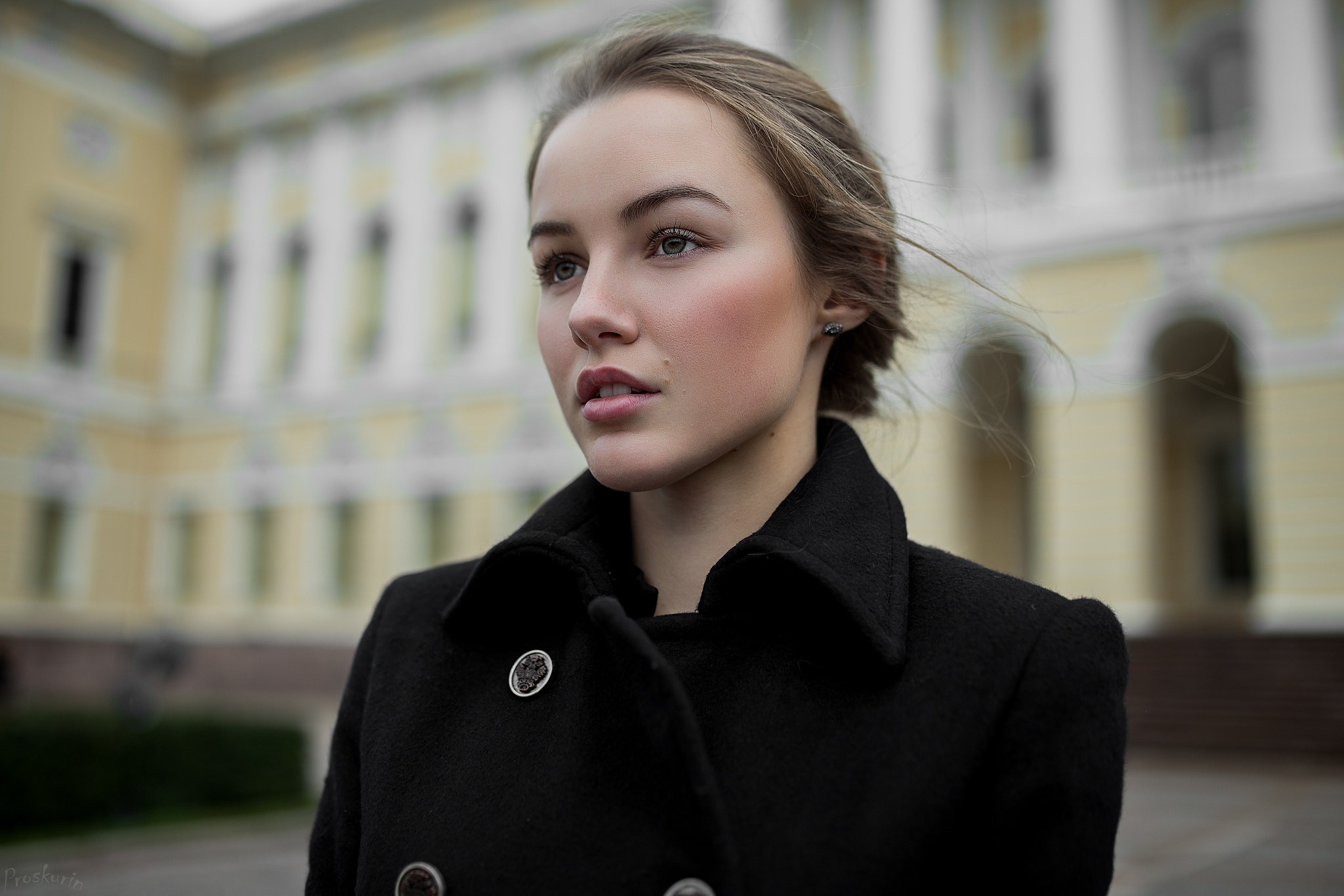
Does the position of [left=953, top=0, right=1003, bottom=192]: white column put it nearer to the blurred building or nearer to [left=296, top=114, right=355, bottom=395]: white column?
the blurred building

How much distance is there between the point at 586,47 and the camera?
6.18 ft

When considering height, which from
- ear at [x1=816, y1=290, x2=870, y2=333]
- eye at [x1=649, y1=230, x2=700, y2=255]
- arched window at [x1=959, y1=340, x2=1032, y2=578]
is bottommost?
ear at [x1=816, y1=290, x2=870, y2=333]

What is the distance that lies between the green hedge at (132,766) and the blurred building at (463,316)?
903 cm

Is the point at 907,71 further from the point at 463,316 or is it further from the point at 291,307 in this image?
the point at 291,307

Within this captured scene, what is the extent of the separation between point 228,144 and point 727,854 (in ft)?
101

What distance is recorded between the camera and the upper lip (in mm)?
1458

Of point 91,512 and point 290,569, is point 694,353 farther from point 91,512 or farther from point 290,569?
point 91,512

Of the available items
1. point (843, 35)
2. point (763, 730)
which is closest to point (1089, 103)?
point (843, 35)

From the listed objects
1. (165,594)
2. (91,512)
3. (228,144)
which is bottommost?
(165,594)

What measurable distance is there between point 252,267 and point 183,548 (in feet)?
23.7

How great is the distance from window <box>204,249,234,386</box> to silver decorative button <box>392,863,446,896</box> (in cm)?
2967

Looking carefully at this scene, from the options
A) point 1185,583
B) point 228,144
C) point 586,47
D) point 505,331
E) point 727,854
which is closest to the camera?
point 727,854

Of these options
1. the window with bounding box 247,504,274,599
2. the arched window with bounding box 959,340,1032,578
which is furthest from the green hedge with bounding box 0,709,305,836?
the window with bounding box 247,504,274,599

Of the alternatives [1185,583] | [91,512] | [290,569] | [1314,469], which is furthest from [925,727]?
[91,512]
